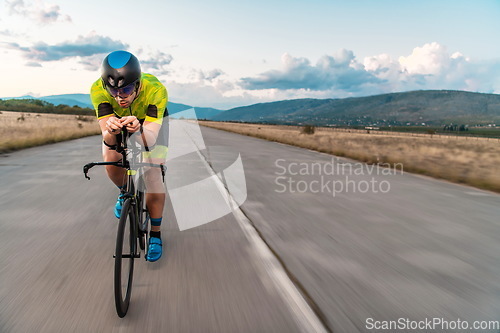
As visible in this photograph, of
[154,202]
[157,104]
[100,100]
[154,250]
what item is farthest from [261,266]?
[100,100]

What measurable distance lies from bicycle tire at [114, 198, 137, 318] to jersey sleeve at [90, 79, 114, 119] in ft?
3.04

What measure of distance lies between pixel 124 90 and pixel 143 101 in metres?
0.67

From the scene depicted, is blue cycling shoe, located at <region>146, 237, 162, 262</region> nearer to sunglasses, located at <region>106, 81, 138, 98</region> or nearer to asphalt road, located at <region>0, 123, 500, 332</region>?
asphalt road, located at <region>0, 123, 500, 332</region>

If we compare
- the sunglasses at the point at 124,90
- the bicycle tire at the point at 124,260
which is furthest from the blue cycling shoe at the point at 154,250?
the sunglasses at the point at 124,90

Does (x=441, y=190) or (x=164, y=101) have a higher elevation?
(x=164, y=101)

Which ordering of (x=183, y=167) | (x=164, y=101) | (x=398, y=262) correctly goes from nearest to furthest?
(x=164, y=101) → (x=398, y=262) → (x=183, y=167)

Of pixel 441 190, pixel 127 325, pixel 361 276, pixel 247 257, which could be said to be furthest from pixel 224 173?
pixel 127 325

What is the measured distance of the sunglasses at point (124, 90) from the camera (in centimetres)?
305

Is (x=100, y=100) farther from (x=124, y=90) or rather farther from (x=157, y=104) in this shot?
(x=124, y=90)

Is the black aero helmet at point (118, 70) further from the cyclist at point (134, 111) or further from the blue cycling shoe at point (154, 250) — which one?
→ the blue cycling shoe at point (154, 250)

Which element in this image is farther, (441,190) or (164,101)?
(441,190)

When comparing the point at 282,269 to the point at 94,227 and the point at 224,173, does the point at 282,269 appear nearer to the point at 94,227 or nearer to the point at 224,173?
the point at 94,227

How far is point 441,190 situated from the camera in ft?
30.8

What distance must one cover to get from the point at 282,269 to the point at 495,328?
5.91ft
